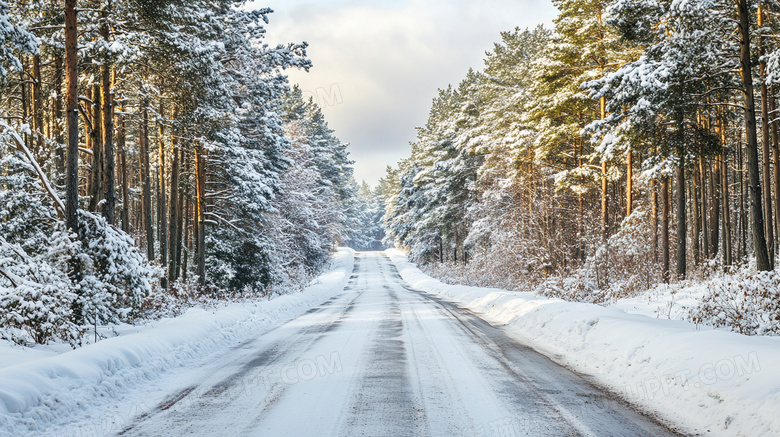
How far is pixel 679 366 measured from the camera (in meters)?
5.54

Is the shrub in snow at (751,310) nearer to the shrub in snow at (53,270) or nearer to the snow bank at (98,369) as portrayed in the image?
the snow bank at (98,369)

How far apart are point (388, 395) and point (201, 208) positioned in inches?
636

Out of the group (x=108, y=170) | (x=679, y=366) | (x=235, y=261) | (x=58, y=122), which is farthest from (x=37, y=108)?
(x=679, y=366)

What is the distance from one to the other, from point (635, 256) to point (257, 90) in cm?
1661

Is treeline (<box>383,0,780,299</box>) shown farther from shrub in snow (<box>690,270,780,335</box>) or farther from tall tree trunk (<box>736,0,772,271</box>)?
shrub in snow (<box>690,270,780,335</box>)

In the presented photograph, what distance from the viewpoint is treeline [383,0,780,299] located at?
12.3m

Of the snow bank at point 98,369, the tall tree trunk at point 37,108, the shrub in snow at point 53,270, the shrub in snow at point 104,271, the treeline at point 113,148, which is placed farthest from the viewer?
the tall tree trunk at point 37,108

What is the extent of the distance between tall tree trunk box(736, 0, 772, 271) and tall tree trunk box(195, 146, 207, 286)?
18.2 m

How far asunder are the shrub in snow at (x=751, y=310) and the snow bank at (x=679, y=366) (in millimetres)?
1192

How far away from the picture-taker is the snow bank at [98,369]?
4520 mm

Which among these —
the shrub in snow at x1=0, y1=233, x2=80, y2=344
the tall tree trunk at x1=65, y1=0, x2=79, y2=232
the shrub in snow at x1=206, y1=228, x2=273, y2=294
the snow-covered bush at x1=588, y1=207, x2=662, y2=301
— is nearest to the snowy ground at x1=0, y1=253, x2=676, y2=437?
the shrub in snow at x1=0, y1=233, x2=80, y2=344

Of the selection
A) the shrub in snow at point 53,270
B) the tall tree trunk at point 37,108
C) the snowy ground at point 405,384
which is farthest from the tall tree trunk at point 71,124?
the tall tree trunk at point 37,108

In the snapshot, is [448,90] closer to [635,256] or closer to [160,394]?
[635,256]

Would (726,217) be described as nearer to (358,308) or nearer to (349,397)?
(358,308)
